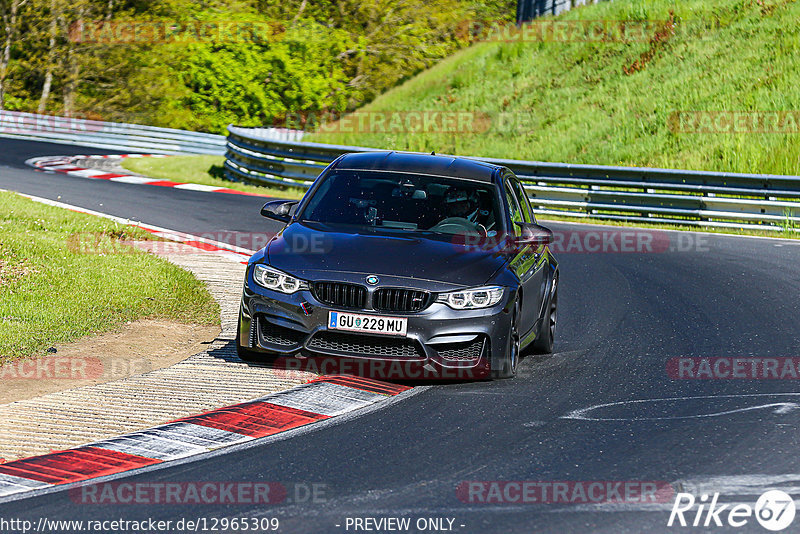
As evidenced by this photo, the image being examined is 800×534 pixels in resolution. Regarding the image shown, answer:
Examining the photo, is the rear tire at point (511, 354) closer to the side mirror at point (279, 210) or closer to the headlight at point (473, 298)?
the headlight at point (473, 298)

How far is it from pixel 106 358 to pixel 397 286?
249 cm

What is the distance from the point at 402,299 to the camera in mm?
7723

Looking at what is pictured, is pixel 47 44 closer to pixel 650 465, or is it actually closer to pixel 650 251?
pixel 650 251

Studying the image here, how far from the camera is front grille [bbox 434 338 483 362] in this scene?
774 centimetres

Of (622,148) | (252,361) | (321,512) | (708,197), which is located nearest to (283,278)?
(252,361)

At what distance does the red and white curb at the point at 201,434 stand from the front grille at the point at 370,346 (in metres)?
0.23

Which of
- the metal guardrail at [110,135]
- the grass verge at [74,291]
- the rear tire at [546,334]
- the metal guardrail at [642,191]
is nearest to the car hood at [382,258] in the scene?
the rear tire at [546,334]

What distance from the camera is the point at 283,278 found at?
793 cm

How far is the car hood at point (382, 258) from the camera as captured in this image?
7777 mm

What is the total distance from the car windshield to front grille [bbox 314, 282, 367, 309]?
113 centimetres

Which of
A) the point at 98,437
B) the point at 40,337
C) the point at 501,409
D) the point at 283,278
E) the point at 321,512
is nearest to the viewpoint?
the point at 321,512

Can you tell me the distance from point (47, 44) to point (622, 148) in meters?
30.0

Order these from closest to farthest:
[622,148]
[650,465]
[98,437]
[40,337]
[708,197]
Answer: [650,465] < [98,437] < [40,337] < [708,197] < [622,148]

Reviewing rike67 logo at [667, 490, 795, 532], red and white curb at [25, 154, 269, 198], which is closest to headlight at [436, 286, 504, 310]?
rike67 logo at [667, 490, 795, 532]
